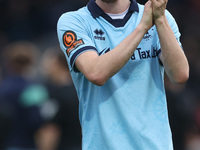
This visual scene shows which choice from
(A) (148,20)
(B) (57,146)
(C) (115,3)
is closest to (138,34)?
(A) (148,20)

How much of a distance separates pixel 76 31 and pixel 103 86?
39 centimetres

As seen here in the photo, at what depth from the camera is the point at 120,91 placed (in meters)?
3.11

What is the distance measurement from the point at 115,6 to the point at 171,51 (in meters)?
0.52

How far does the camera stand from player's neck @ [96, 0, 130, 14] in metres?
3.29

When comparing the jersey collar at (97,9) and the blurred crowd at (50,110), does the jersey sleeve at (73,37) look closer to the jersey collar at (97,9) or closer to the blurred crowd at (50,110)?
the jersey collar at (97,9)

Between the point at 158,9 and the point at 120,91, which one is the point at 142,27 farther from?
the point at 120,91

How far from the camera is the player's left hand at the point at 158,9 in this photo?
3020 mm

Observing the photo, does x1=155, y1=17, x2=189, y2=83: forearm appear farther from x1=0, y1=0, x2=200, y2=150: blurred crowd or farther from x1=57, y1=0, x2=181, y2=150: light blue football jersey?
x1=0, y1=0, x2=200, y2=150: blurred crowd

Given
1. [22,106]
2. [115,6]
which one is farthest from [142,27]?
[22,106]

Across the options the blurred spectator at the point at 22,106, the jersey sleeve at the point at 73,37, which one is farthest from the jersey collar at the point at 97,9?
the blurred spectator at the point at 22,106

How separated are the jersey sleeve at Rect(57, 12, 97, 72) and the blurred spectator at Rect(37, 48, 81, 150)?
229 centimetres

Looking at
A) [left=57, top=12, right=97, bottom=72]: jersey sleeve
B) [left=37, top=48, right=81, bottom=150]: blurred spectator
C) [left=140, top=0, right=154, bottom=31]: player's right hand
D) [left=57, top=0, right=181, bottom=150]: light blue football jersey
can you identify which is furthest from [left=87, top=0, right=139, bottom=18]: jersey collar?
[left=37, top=48, right=81, bottom=150]: blurred spectator

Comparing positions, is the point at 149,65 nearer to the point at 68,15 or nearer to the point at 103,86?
the point at 103,86

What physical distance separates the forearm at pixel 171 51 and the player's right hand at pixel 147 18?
0.14 feet
